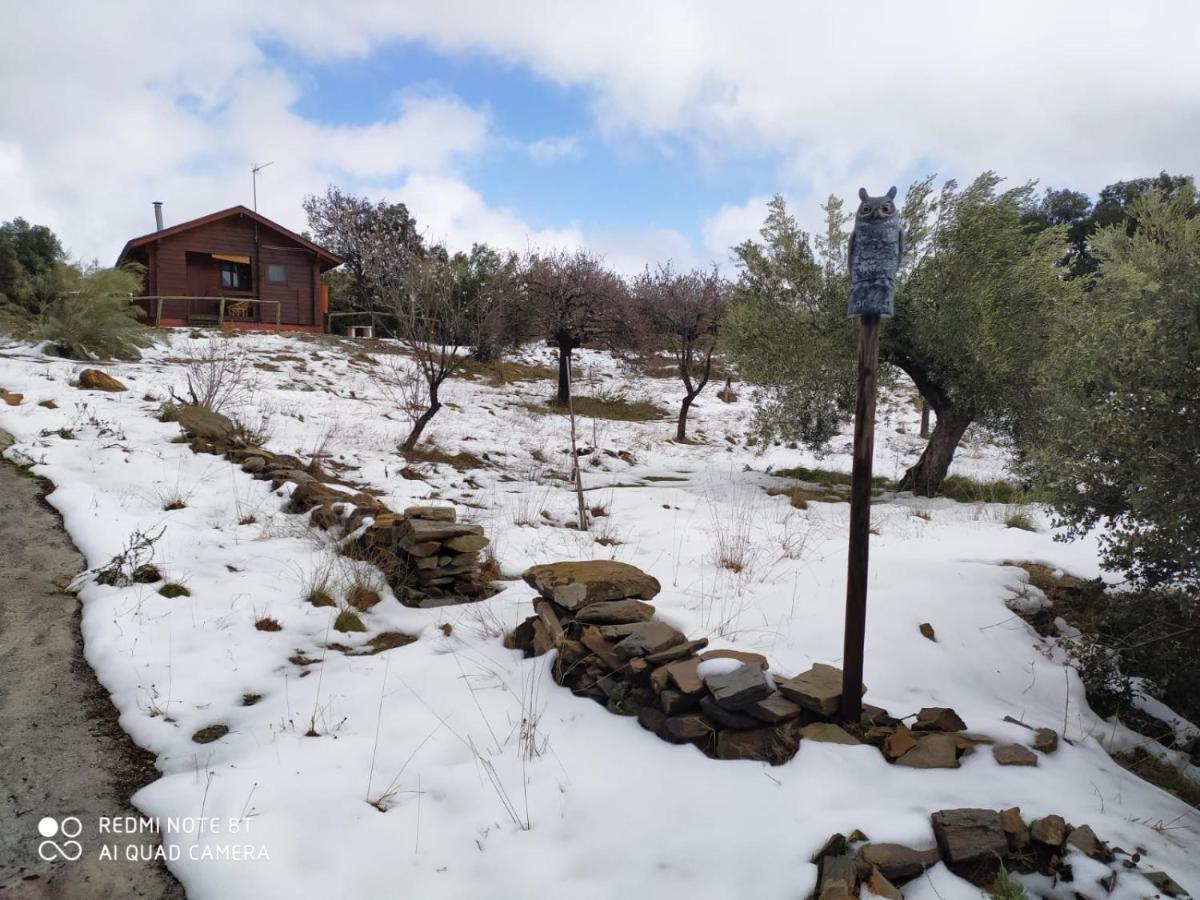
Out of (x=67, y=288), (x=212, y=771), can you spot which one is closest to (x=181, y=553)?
(x=212, y=771)

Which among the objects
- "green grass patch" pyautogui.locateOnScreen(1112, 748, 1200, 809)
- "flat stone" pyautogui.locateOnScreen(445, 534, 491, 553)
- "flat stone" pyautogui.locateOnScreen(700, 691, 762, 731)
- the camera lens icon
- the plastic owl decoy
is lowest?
"green grass patch" pyautogui.locateOnScreen(1112, 748, 1200, 809)

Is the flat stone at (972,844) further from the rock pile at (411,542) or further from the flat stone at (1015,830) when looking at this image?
the rock pile at (411,542)

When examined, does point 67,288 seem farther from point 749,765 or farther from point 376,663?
point 749,765

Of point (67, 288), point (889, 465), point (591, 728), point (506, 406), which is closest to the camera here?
point (591, 728)

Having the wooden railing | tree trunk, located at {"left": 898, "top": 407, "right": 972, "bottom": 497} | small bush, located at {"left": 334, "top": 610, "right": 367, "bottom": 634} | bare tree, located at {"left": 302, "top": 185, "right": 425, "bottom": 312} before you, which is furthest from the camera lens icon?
bare tree, located at {"left": 302, "top": 185, "right": 425, "bottom": 312}

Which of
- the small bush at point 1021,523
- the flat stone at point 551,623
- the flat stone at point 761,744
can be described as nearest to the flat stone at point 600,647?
the flat stone at point 551,623

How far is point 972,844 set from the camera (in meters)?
2.39

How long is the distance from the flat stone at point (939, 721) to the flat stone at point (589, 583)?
1813mm

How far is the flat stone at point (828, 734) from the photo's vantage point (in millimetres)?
3088

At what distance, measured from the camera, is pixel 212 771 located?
2.90m

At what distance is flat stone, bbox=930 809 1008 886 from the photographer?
2.37 m

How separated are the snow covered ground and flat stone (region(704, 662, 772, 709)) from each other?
11.2 inches

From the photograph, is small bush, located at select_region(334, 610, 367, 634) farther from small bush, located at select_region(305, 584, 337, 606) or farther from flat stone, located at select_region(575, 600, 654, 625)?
flat stone, located at select_region(575, 600, 654, 625)

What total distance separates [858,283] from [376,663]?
133 inches
